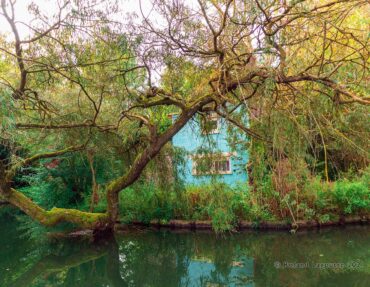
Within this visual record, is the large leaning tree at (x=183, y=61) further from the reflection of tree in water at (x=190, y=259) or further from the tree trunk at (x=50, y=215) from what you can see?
the reflection of tree in water at (x=190, y=259)

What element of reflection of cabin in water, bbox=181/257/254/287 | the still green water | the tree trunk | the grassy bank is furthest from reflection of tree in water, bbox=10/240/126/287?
the grassy bank

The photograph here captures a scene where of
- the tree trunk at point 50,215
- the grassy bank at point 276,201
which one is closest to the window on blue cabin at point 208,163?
the grassy bank at point 276,201

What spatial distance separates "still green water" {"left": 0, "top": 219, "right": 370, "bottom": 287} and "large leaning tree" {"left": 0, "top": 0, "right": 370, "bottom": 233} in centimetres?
169

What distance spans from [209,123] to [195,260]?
7.44 feet

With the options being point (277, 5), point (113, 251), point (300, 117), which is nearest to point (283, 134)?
point (300, 117)

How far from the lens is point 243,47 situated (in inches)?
182

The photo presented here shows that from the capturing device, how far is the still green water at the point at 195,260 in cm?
475

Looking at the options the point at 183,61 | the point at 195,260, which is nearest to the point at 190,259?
the point at 195,260

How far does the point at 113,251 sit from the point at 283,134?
3954mm

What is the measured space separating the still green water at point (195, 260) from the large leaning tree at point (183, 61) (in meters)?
1.69

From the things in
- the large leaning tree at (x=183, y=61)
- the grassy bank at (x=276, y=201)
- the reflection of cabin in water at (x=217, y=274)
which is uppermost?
the large leaning tree at (x=183, y=61)

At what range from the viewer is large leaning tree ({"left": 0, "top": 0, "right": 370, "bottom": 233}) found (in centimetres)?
372

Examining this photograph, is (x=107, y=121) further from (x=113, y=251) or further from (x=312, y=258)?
(x=312, y=258)

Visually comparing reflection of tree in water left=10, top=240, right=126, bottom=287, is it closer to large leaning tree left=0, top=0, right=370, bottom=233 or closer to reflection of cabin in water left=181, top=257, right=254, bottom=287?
reflection of cabin in water left=181, top=257, right=254, bottom=287
